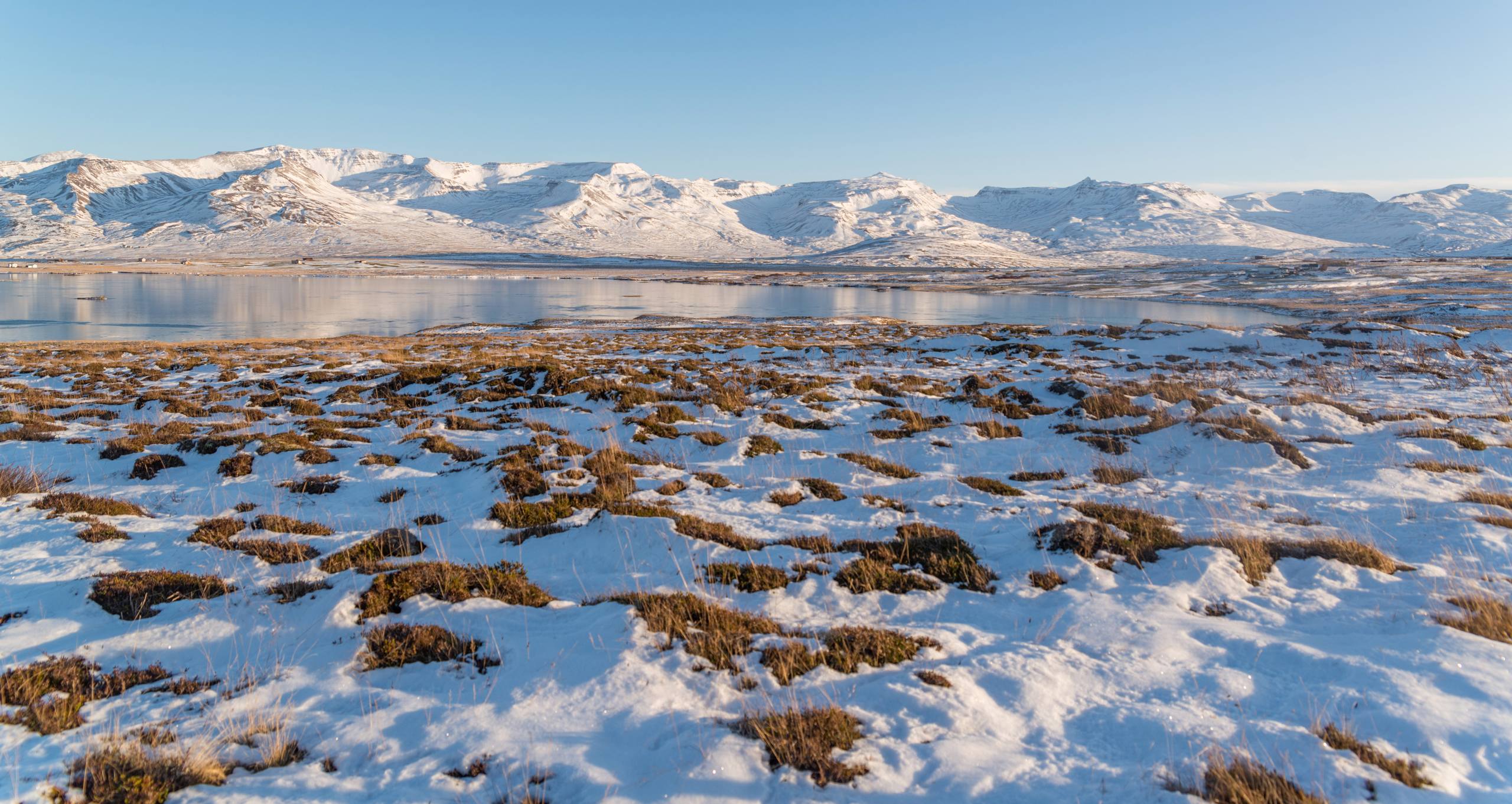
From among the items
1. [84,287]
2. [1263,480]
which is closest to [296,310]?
[84,287]

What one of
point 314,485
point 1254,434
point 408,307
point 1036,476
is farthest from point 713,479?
point 408,307

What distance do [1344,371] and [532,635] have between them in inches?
995

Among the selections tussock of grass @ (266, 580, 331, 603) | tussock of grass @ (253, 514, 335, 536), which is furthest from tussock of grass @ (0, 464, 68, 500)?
tussock of grass @ (266, 580, 331, 603)

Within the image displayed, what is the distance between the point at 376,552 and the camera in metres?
7.91

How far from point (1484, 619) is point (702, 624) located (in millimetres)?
6587

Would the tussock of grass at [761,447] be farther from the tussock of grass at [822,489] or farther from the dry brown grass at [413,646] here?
the dry brown grass at [413,646]

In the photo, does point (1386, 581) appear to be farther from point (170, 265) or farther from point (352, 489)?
point (170, 265)

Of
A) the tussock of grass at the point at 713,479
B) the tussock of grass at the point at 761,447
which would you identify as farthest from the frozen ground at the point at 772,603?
the tussock of grass at the point at 761,447

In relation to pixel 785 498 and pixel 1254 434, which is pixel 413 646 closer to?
pixel 785 498

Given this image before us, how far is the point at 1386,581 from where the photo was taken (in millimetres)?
6855

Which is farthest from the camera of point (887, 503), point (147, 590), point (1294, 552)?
point (887, 503)

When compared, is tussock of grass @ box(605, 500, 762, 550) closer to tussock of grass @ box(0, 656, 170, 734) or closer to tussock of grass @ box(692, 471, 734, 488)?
tussock of grass @ box(692, 471, 734, 488)

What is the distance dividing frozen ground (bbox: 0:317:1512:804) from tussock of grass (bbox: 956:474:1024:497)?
72 millimetres

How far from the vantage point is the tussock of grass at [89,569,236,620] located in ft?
21.1
